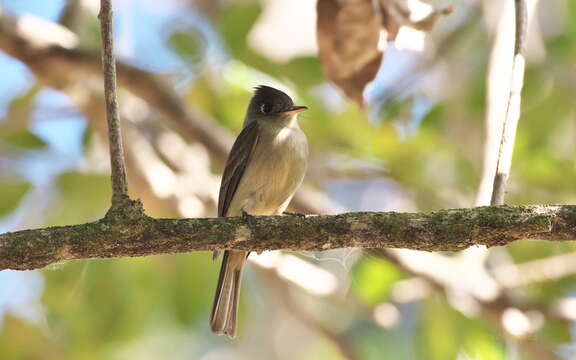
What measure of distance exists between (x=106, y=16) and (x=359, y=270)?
110 inches

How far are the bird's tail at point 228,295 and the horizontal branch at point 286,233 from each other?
1534mm

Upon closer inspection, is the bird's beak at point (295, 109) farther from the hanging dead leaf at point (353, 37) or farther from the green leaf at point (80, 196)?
the green leaf at point (80, 196)

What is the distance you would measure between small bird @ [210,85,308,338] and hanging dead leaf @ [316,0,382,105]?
25.9 inches

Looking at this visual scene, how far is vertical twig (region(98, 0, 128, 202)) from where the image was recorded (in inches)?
87.0

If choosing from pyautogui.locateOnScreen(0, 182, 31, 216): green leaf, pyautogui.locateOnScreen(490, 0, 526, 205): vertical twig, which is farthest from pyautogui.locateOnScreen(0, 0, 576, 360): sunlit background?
pyautogui.locateOnScreen(490, 0, 526, 205): vertical twig

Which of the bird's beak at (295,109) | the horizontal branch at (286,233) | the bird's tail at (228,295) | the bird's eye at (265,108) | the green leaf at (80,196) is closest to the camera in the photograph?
the horizontal branch at (286,233)

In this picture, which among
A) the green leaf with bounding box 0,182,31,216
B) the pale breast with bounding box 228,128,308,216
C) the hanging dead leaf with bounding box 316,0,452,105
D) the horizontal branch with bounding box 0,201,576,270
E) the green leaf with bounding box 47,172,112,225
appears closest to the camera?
the horizontal branch with bounding box 0,201,576,270

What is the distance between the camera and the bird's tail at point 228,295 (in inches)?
153

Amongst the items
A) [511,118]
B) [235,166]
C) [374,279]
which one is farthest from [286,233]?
[374,279]

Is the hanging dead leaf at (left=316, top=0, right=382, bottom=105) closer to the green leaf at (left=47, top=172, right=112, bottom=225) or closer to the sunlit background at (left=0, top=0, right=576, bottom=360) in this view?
the sunlit background at (left=0, top=0, right=576, bottom=360)

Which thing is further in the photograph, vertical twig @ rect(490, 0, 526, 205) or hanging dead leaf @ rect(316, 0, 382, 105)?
hanging dead leaf @ rect(316, 0, 382, 105)

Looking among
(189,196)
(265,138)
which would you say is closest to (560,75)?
(265,138)

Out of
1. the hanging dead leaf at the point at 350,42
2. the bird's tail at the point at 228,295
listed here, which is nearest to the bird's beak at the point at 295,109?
the hanging dead leaf at the point at 350,42

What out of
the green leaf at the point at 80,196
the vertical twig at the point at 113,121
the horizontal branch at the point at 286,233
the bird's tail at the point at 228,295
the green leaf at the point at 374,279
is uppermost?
the green leaf at the point at 80,196
